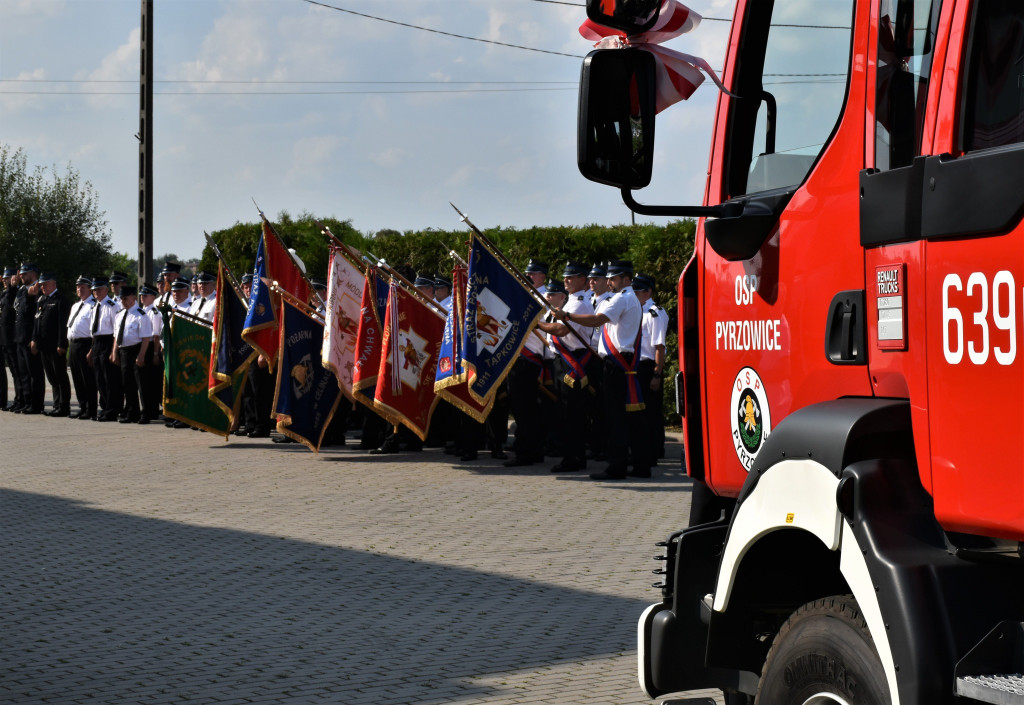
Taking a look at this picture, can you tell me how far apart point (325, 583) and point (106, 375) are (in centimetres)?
1240

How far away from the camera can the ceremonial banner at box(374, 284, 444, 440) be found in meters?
13.4

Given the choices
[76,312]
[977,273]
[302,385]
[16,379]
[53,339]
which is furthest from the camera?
[16,379]

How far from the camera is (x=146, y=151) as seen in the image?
22406 mm

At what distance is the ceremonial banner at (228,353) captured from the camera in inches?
595

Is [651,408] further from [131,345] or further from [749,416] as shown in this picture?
[749,416]

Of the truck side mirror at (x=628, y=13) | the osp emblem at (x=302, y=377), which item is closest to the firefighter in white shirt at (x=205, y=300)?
the osp emblem at (x=302, y=377)

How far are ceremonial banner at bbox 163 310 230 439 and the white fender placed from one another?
12900 mm

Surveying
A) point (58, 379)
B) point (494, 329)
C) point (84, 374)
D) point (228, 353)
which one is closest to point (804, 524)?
point (494, 329)

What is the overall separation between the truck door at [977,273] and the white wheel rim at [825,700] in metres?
0.45

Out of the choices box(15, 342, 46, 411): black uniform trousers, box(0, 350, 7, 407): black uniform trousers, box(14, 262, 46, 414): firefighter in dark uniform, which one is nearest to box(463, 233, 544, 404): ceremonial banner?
box(14, 262, 46, 414): firefighter in dark uniform

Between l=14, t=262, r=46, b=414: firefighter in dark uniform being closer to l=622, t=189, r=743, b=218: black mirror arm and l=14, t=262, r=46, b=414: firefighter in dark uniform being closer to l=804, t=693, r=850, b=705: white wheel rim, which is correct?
l=622, t=189, r=743, b=218: black mirror arm

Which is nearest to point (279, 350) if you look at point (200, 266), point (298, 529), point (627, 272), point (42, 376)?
point (627, 272)

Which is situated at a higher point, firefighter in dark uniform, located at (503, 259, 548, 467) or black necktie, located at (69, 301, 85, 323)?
black necktie, located at (69, 301, 85, 323)

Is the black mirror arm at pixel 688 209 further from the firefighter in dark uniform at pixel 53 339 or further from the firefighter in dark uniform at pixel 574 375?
the firefighter in dark uniform at pixel 53 339
